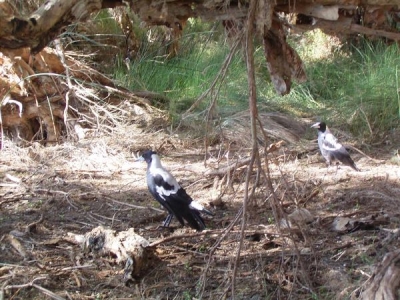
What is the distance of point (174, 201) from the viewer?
160 inches

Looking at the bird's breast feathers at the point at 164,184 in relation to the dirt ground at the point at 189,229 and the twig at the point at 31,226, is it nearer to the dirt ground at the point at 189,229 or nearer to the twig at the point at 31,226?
the dirt ground at the point at 189,229

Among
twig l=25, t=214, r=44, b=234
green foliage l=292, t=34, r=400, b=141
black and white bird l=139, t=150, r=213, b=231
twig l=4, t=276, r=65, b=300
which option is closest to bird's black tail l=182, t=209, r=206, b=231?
black and white bird l=139, t=150, r=213, b=231

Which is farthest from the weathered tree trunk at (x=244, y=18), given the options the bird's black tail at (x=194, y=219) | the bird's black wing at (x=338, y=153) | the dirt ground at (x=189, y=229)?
the bird's black wing at (x=338, y=153)

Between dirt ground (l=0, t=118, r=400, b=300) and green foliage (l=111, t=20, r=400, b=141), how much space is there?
49cm

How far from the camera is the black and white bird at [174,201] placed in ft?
13.1

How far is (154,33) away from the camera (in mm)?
7844

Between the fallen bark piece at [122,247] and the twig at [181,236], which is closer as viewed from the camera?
the fallen bark piece at [122,247]

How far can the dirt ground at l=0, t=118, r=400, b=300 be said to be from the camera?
3.27m

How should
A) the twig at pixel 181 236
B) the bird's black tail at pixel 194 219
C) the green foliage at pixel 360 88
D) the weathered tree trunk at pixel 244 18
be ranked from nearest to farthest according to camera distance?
1. the weathered tree trunk at pixel 244 18
2. the twig at pixel 181 236
3. the bird's black tail at pixel 194 219
4. the green foliage at pixel 360 88

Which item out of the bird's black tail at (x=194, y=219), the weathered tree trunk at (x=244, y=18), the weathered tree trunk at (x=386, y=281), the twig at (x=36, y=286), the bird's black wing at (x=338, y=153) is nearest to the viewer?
the weathered tree trunk at (x=386, y=281)

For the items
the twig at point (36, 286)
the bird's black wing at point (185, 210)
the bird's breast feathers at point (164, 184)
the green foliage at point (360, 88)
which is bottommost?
the green foliage at point (360, 88)

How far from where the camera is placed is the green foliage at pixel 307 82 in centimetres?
614

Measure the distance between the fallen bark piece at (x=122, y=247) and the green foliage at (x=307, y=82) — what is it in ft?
8.63

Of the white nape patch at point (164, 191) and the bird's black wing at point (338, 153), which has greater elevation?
the white nape patch at point (164, 191)
